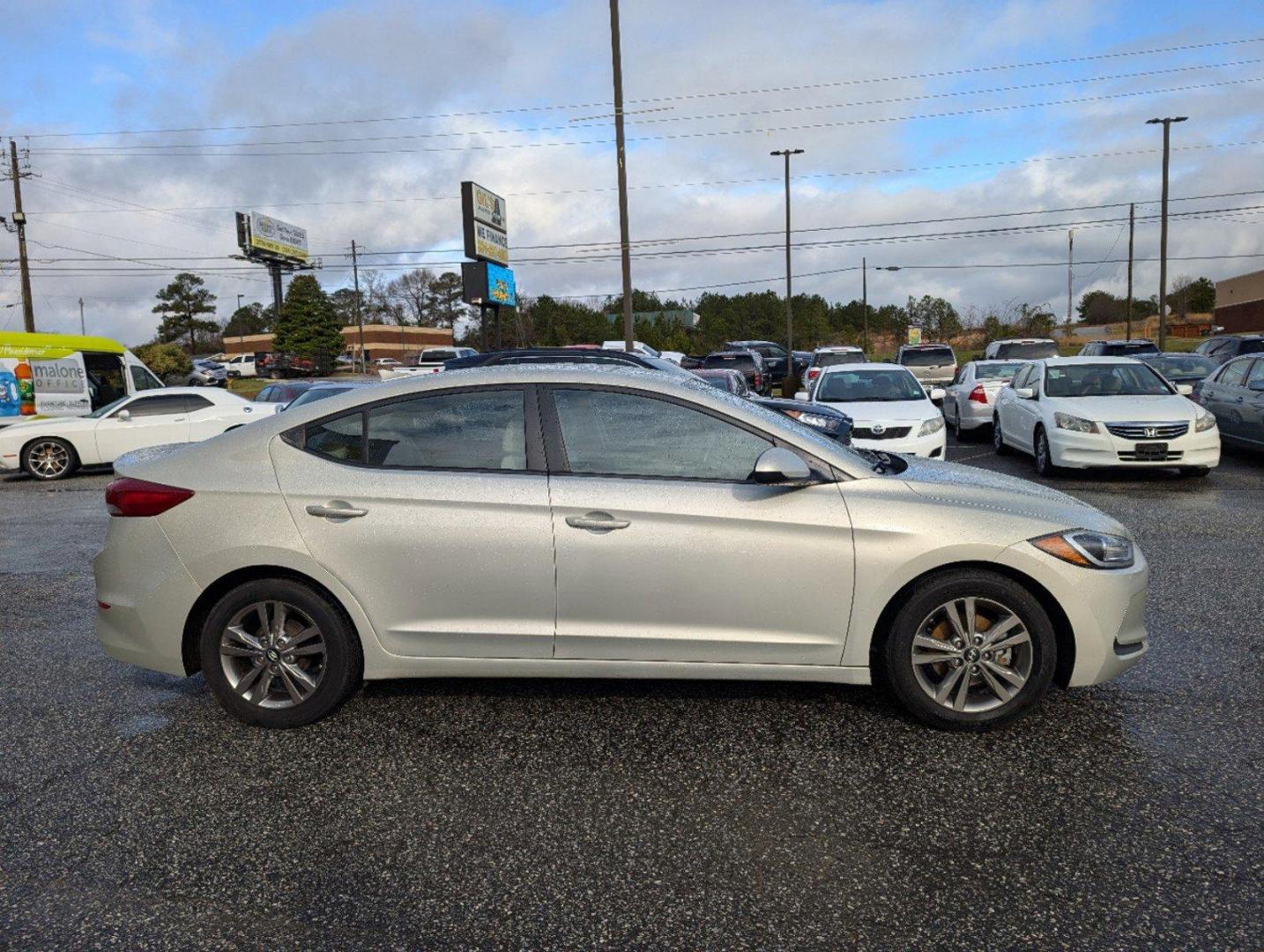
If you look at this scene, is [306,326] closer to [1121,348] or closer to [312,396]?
[1121,348]

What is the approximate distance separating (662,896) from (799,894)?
403mm

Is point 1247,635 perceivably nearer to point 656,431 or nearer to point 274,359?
point 656,431

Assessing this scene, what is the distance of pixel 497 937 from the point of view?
8.86ft

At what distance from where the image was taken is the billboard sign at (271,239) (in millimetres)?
81019

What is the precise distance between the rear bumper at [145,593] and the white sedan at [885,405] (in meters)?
7.44

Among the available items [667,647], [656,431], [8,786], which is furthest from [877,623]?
[8,786]

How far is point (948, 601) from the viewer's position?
396 centimetres

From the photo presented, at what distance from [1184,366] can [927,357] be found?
8.02 m

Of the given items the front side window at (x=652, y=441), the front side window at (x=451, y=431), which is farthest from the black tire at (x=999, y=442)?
Answer: the front side window at (x=451, y=431)

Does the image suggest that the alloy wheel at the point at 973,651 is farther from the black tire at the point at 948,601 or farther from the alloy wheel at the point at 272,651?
the alloy wheel at the point at 272,651

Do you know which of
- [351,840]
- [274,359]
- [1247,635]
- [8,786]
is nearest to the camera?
[351,840]

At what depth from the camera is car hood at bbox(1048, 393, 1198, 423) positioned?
1134 cm

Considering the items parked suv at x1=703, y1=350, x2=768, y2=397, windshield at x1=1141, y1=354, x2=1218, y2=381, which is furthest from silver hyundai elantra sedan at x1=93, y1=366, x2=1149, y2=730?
parked suv at x1=703, y1=350, x2=768, y2=397

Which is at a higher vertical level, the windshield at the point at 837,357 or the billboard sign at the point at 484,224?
the billboard sign at the point at 484,224
